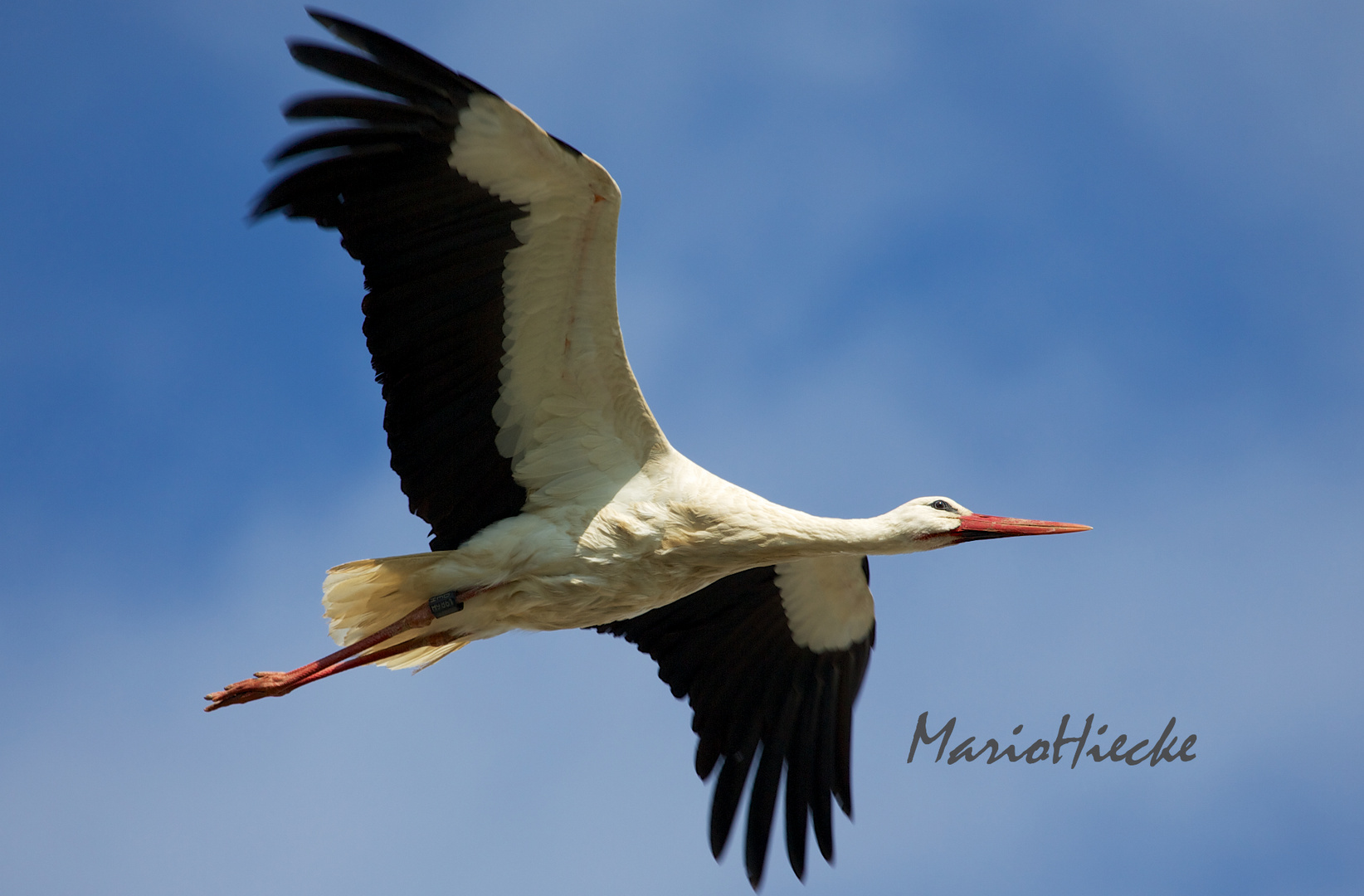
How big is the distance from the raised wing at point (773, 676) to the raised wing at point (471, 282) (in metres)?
1.77

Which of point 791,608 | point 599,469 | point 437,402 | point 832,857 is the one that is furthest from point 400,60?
point 832,857

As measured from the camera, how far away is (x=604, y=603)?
23.0 ft

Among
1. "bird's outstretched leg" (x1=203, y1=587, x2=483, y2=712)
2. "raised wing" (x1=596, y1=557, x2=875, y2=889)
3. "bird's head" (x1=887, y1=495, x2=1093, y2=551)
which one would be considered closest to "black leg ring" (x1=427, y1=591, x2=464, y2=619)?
"bird's outstretched leg" (x1=203, y1=587, x2=483, y2=712)

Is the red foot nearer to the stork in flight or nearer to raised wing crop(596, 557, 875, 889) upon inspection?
the stork in flight

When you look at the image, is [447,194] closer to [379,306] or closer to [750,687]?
[379,306]

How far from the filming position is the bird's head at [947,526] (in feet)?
23.8

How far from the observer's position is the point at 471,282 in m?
6.68

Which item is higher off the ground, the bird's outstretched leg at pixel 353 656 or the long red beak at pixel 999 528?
the long red beak at pixel 999 528

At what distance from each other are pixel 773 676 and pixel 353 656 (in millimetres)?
2820

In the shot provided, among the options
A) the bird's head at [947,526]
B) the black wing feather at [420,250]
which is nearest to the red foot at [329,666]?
the black wing feather at [420,250]

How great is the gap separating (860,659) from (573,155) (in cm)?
405

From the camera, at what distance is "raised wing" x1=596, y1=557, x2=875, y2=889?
332 inches

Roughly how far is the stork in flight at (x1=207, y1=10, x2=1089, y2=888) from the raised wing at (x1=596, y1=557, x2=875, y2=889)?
1.34 meters

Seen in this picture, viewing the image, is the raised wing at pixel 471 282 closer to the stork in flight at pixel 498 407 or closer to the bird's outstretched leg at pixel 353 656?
the stork in flight at pixel 498 407
